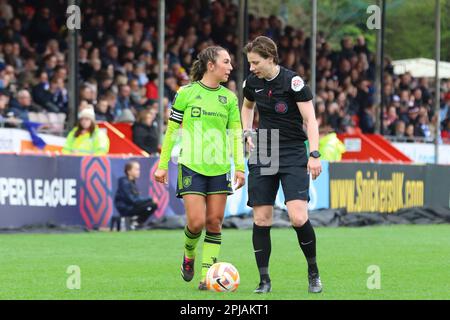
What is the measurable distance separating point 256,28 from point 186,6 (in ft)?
8.58

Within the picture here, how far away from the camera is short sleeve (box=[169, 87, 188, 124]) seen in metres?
Answer: 10.7

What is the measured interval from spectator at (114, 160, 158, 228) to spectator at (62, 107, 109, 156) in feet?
1.84

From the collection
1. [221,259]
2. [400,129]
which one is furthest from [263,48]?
[400,129]

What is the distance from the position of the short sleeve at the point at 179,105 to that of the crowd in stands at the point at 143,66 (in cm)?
1011

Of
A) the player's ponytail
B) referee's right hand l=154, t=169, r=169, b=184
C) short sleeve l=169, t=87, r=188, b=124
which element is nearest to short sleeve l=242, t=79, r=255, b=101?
the player's ponytail

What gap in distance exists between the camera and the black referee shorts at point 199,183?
10.6 meters

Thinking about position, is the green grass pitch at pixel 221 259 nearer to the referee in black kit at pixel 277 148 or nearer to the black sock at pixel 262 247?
the black sock at pixel 262 247

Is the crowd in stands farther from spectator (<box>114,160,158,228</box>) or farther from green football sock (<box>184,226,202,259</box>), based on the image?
green football sock (<box>184,226,202,259</box>)

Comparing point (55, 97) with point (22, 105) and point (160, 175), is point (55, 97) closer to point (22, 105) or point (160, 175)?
point (22, 105)

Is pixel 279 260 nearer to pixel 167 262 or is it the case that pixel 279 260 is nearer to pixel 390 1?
pixel 167 262

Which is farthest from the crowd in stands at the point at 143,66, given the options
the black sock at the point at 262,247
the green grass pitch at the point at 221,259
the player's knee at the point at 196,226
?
the black sock at the point at 262,247

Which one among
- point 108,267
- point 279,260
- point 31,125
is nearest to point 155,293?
point 108,267

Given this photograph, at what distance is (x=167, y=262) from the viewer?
13641 millimetres

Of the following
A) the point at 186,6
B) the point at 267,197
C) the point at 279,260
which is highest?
the point at 186,6
